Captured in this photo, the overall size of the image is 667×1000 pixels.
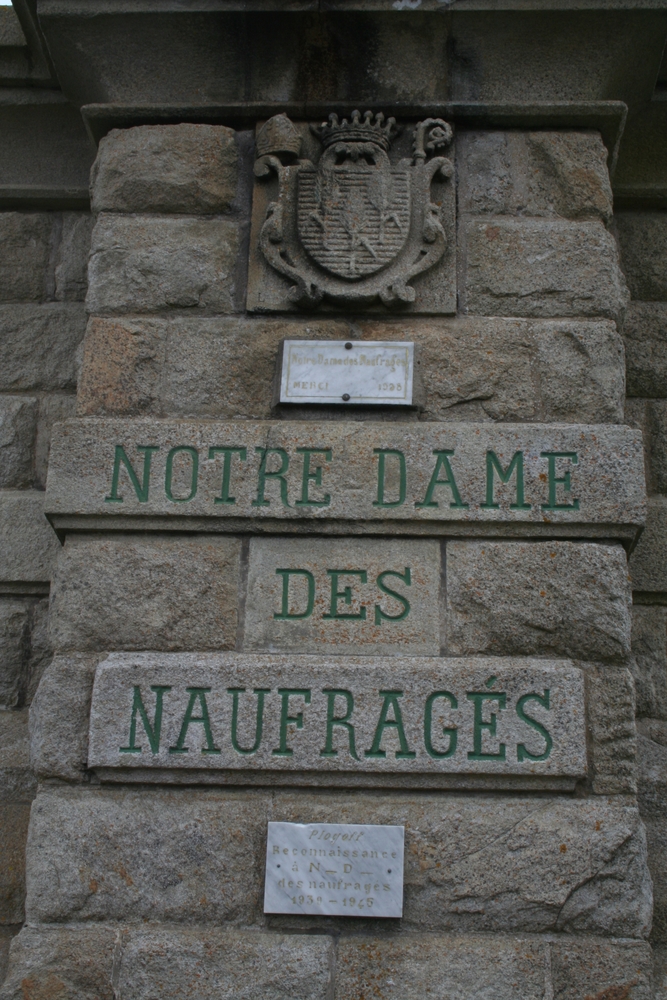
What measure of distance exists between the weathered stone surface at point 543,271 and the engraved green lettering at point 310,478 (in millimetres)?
714

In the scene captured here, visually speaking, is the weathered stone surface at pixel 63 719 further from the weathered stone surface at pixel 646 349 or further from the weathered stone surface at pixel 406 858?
the weathered stone surface at pixel 646 349

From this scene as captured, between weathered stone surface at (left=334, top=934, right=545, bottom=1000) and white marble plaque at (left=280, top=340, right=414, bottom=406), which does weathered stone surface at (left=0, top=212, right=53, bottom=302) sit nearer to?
white marble plaque at (left=280, top=340, right=414, bottom=406)

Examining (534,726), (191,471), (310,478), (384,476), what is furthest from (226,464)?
(534,726)

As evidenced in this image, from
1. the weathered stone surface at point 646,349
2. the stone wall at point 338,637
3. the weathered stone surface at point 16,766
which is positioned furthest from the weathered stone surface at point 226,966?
the weathered stone surface at point 646,349

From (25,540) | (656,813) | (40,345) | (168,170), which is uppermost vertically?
(168,170)

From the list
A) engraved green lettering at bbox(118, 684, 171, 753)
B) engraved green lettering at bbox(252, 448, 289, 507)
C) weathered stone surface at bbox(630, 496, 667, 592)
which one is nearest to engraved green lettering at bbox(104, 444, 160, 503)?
engraved green lettering at bbox(252, 448, 289, 507)

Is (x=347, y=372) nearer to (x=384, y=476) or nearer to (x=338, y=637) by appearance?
(x=384, y=476)

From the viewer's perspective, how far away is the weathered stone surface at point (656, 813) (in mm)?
3133

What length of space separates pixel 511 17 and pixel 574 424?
1437 millimetres

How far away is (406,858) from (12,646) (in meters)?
1.62

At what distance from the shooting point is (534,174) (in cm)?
337

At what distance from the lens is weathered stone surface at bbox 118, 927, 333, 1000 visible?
261 centimetres

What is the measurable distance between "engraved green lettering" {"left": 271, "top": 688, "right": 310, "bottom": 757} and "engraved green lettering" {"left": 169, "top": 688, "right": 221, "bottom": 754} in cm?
18

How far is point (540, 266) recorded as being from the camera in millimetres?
3246
